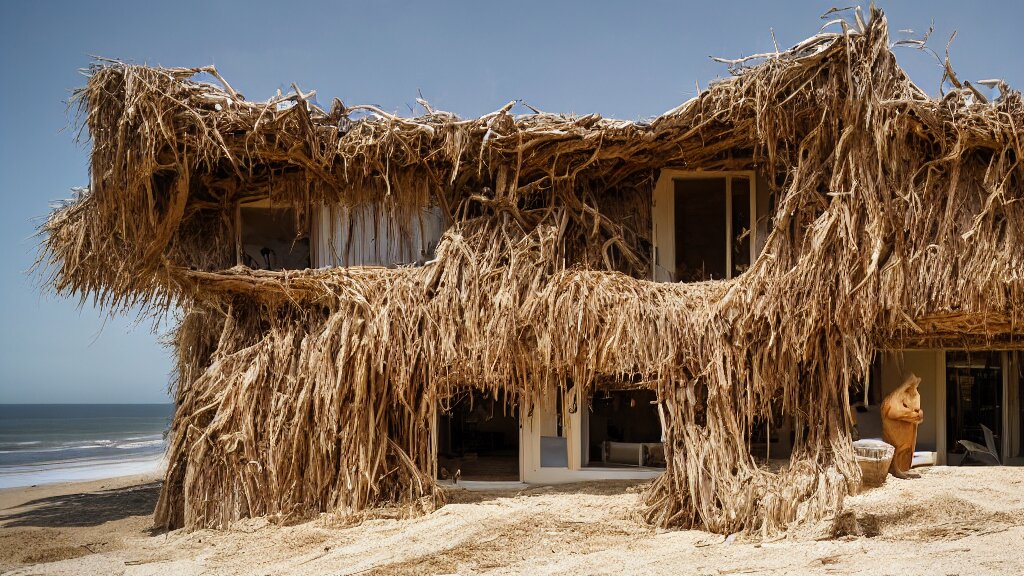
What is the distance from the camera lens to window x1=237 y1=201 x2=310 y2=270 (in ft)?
33.4

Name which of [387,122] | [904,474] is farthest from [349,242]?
[904,474]

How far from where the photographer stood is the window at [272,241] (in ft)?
33.4

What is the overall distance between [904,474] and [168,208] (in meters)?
8.22

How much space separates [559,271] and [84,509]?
7844 mm

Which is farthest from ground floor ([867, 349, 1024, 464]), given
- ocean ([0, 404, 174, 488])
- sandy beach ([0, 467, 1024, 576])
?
ocean ([0, 404, 174, 488])

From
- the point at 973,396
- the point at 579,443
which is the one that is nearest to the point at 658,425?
the point at 579,443

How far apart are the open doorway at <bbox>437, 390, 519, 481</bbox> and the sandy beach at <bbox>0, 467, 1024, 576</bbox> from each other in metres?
1.68

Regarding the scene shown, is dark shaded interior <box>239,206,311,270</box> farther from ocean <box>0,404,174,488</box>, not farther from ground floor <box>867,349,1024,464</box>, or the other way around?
ground floor <box>867,349,1024,464</box>

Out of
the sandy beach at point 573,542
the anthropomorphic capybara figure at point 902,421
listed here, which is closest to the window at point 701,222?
the anthropomorphic capybara figure at point 902,421

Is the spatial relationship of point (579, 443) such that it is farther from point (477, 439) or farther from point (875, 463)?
point (477, 439)

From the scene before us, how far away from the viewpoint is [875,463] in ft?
24.0

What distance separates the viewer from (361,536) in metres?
7.27

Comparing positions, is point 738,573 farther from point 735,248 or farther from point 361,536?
point 735,248

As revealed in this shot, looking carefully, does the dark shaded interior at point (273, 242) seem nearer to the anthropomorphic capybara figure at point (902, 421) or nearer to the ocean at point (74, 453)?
the ocean at point (74, 453)
